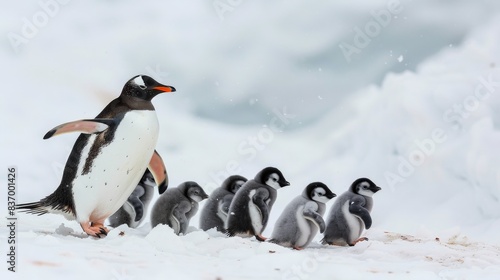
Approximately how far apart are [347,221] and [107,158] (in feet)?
6.22

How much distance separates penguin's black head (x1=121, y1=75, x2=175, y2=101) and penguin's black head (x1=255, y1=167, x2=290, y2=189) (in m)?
1.21

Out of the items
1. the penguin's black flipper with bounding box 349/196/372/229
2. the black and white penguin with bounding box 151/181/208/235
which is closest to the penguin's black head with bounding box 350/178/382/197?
the penguin's black flipper with bounding box 349/196/372/229

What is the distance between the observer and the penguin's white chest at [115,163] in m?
3.91

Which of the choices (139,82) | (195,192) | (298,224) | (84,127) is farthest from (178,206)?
(84,127)

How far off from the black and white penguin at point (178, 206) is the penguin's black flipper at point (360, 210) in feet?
3.57

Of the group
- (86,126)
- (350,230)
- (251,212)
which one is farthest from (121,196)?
(350,230)

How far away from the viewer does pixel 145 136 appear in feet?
13.1

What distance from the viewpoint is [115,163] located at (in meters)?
3.93

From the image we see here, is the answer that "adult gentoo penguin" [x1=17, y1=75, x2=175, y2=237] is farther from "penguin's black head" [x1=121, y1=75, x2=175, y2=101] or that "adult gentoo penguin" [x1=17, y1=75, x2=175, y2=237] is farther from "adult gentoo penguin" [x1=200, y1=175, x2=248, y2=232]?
"adult gentoo penguin" [x1=200, y1=175, x2=248, y2=232]

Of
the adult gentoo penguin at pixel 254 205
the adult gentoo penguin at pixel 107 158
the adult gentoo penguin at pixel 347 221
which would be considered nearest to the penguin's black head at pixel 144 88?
the adult gentoo penguin at pixel 107 158

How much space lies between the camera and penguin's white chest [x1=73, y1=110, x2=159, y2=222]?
3.91 metres

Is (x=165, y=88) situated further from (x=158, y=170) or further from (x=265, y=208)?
(x=265, y=208)

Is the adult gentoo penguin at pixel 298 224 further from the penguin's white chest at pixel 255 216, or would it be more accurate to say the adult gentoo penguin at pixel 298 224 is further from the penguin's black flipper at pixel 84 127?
the penguin's black flipper at pixel 84 127

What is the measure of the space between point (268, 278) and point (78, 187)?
1390 mm
